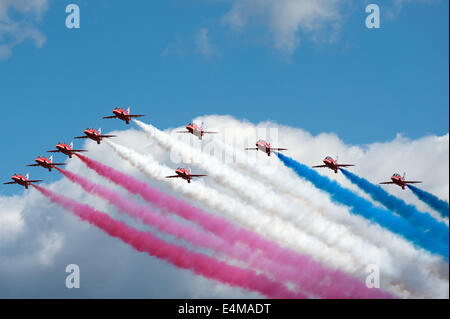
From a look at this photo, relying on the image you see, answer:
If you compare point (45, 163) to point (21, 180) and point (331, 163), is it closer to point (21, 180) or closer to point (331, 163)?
point (21, 180)

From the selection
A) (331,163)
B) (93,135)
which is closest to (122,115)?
(93,135)

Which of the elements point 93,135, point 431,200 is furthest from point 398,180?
point 93,135

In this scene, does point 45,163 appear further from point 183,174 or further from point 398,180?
point 398,180

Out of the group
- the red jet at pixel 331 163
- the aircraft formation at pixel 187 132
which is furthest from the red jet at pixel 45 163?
the red jet at pixel 331 163

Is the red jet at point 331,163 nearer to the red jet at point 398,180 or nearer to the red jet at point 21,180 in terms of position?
the red jet at point 398,180

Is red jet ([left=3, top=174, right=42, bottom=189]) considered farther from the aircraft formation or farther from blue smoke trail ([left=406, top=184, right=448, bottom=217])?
blue smoke trail ([left=406, top=184, right=448, bottom=217])

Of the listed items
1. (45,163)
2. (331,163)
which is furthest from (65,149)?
(331,163)

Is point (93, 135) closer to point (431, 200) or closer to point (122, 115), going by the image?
point (122, 115)

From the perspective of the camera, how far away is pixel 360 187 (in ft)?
453

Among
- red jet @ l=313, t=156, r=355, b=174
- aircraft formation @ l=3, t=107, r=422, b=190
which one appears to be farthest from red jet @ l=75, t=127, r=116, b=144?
red jet @ l=313, t=156, r=355, b=174
